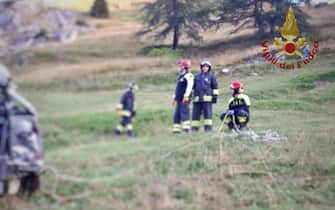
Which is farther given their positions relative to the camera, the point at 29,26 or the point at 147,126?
the point at 147,126

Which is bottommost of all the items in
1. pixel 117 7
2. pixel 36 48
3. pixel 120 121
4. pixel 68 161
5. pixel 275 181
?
pixel 275 181

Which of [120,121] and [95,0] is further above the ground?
[95,0]

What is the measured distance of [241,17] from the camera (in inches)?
279

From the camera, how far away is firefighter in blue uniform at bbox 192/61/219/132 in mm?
6465

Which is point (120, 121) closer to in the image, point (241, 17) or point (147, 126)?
point (147, 126)

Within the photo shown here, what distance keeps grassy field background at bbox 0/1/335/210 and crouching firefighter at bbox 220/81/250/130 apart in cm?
10

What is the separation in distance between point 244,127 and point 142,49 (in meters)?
1.72

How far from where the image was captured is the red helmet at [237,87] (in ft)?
22.6

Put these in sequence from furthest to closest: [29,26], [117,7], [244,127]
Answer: [244,127]
[117,7]
[29,26]

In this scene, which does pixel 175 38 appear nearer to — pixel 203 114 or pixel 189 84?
pixel 189 84

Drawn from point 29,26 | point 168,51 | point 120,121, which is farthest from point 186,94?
point 29,26

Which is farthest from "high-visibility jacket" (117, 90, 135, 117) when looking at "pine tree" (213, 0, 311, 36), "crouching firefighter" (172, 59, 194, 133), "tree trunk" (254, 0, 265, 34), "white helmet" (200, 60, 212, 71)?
"tree trunk" (254, 0, 265, 34)

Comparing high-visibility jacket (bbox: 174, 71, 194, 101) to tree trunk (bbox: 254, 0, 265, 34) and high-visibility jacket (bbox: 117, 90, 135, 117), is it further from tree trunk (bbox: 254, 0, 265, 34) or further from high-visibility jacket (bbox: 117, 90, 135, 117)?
tree trunk (bbox: 254, 0, 265, 34)

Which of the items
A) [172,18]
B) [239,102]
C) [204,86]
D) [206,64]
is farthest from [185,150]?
[172,18]
